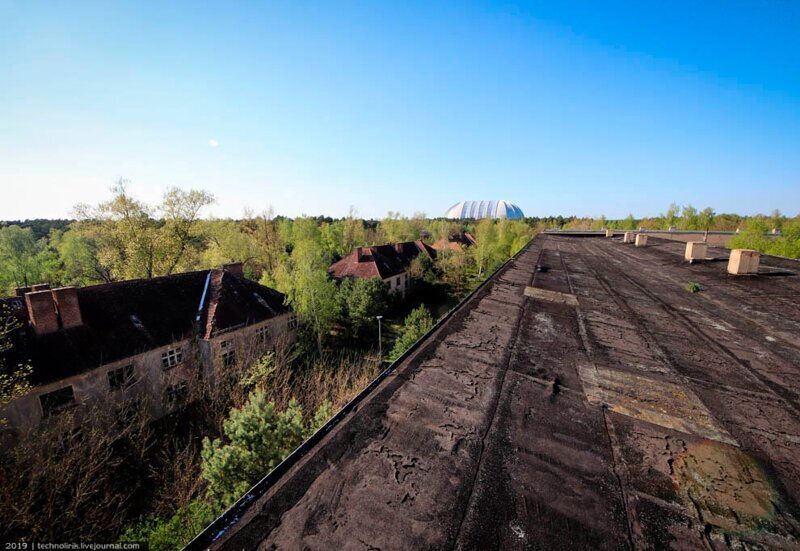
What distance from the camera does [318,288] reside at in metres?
17.2

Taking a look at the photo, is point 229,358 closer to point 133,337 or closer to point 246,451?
point 133,337

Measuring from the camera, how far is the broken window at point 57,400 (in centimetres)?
945

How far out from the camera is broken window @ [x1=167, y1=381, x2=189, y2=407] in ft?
40.5

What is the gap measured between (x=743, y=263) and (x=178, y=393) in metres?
20.0

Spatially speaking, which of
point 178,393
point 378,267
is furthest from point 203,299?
point 378,267

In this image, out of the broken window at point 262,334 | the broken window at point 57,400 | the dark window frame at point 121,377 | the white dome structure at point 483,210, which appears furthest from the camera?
the white dome structure at point 483,210

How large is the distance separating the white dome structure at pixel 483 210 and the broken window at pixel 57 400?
13955 cm

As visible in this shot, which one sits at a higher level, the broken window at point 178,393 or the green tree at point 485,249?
the green tree at point 485,249

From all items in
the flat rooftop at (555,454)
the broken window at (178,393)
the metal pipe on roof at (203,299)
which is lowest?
the broken window at (178,393)

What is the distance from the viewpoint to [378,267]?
26.8m

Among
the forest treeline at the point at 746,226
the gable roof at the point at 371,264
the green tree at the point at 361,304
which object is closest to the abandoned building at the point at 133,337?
the green tree at the point at 361,304

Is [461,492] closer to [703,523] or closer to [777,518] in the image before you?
[703,523]

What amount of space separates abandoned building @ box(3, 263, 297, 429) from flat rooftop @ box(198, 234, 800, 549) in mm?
11495

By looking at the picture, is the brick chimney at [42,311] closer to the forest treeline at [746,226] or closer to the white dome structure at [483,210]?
the forest treeline at [746,226]
